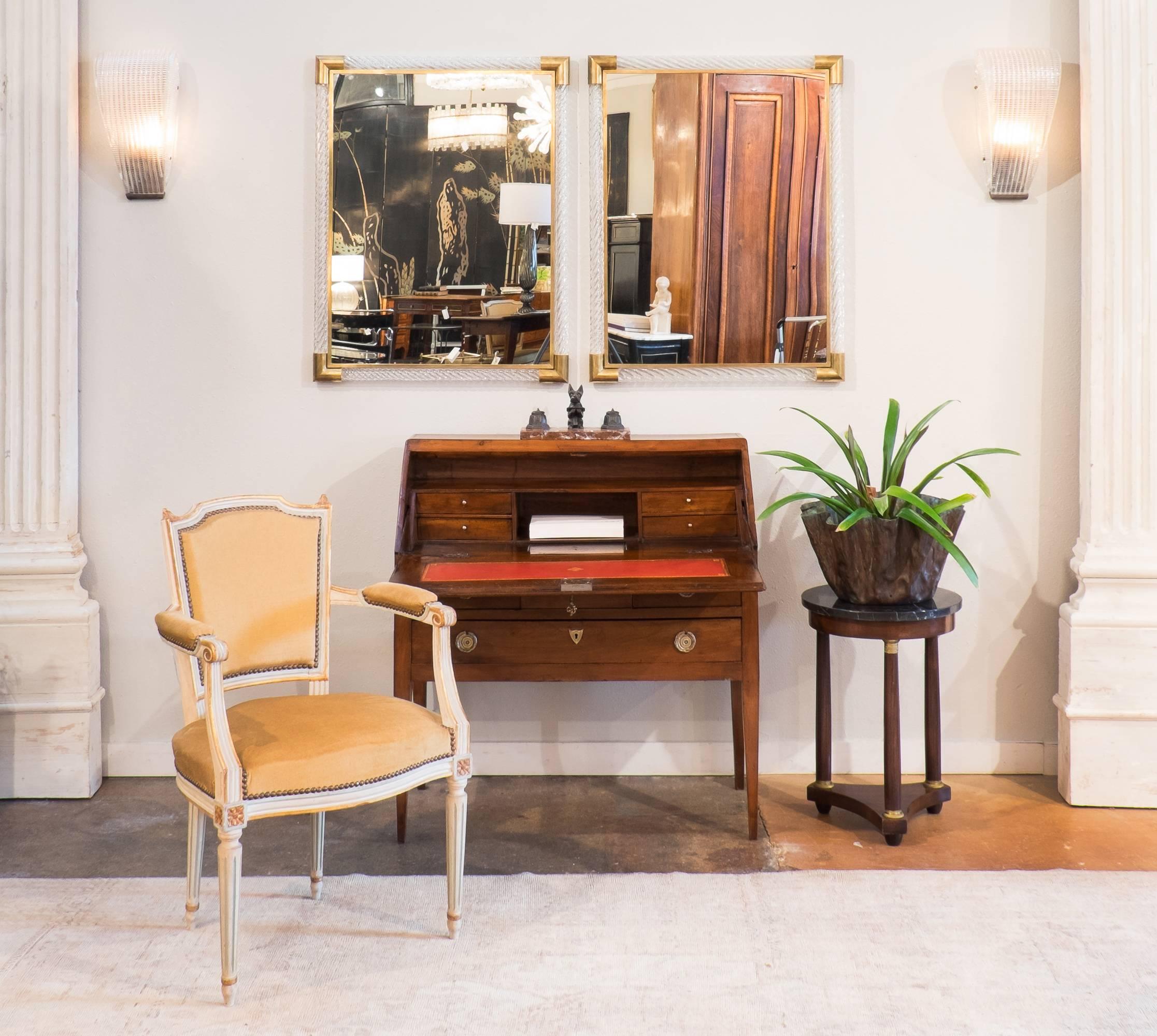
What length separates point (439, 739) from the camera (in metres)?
2.36

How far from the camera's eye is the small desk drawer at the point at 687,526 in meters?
3.13

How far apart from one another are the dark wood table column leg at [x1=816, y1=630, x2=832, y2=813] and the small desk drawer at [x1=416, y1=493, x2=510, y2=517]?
940mm

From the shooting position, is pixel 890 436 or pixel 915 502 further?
pixel 890 436

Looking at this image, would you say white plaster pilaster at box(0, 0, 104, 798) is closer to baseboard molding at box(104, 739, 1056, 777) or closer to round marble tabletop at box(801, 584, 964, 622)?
baseboard molding at box(104, 739, 1056, 777)

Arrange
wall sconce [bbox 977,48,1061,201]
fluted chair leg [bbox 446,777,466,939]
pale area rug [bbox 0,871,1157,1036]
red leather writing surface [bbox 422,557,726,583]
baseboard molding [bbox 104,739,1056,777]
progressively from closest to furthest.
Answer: pale area rug [bbox 0,871,1157,1036] < fluted chair leg [bbox 446,777,466,939] < red leather writing surface [bbox 422,557,726,583] < wall sconce [bbox 977,48,1061,201] < baseboard molding [bbox 104,739,1056,777]

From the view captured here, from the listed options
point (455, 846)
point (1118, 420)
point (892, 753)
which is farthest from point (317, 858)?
point (1118, 420)

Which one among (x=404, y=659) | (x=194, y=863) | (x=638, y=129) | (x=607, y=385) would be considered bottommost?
(x=194, y=863)

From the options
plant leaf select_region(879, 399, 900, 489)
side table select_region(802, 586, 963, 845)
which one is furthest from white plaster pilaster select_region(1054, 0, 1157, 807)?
plant leaf select_region(879, 399, 900, 489)

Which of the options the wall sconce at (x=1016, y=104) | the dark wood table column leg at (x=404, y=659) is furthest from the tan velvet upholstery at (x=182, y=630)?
the wall sconce at (x=1016, y=104)

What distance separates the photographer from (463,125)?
129 inches

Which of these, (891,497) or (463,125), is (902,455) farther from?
(463,125)

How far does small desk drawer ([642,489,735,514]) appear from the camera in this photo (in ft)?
10.3

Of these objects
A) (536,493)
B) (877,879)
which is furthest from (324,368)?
(877,879)

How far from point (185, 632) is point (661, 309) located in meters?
1.74
